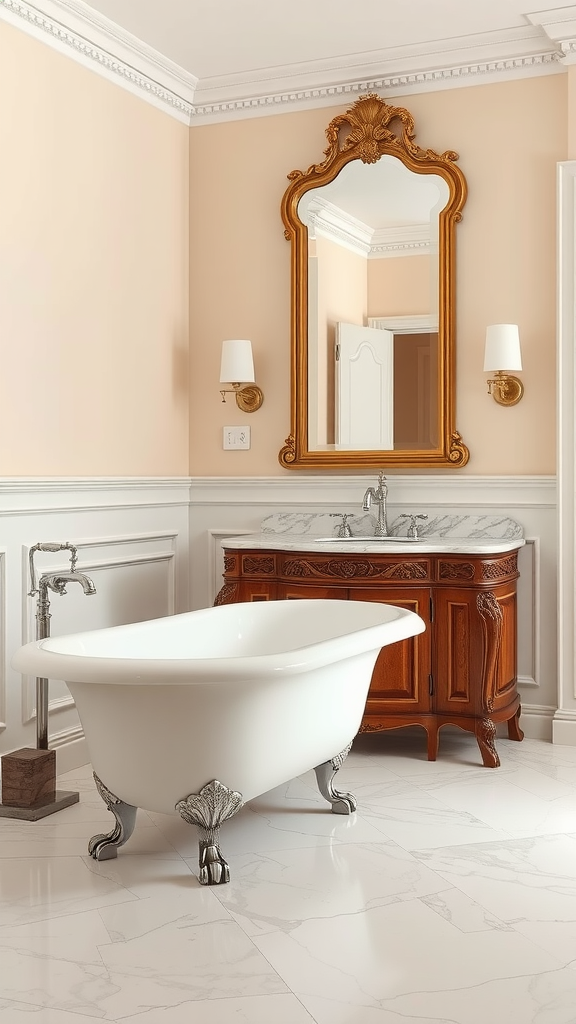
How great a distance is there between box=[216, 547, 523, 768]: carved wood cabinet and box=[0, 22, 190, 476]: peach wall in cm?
99

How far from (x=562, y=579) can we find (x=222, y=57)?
2.52m

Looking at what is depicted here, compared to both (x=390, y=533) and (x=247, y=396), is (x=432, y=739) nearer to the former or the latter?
(x=390, y=533)

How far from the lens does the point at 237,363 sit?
4430 mm

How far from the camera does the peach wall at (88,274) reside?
3551 mm

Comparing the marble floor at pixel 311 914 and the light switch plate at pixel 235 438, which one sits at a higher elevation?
the light switch plate at pixel 235 438

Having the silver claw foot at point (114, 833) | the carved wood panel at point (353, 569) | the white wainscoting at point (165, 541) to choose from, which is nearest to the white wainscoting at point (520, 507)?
the white wainscoting at point (165, 541)

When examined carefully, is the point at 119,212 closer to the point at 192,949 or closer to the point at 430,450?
the point at 430,450

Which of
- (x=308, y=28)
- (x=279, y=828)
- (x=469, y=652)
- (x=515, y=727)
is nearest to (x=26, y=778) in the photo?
(x=279, y=828)

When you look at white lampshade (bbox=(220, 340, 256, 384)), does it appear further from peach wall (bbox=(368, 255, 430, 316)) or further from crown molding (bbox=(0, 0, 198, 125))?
crown molding (bbox=(0, 0, 198, 125))

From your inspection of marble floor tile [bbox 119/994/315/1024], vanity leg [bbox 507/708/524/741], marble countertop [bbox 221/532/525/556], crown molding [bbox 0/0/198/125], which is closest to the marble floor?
marble floor tile [bbox 119/994/315/1024]

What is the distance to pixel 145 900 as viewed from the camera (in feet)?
8.30

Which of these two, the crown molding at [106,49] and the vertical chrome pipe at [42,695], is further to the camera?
the crown molding at [106,49]

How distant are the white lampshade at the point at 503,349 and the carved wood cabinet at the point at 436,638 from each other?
2.38 feet

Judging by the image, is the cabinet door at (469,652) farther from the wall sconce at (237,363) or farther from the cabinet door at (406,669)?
the wall sconce at (237,363)
